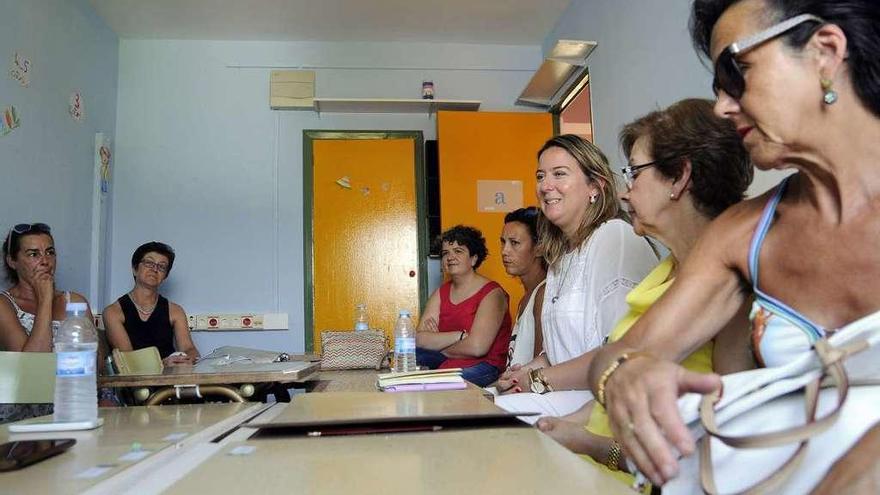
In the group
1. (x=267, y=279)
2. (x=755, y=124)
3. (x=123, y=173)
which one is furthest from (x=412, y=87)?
(x=755, y=124)

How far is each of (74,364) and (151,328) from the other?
301 cm

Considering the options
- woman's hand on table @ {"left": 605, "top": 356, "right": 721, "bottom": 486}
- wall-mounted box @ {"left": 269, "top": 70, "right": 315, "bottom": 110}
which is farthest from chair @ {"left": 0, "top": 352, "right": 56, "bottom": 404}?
wall-mounted box @ {"left": 269, "top": 70, "right": 315, "bottom": 110}

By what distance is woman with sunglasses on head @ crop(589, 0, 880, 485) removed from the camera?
2.63 feet

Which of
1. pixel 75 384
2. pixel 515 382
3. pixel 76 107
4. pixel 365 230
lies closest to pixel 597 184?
pixel 515 382

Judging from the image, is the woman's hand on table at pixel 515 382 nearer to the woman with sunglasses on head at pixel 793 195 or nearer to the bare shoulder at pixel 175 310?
the woman with sunglasses on head at pixel 793 195

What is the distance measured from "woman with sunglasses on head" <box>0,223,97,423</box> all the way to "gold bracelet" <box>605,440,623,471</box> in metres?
2.57

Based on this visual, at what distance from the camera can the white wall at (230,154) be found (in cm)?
450

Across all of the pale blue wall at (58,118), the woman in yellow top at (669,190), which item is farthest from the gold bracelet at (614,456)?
the pale blue wall at (58,118)

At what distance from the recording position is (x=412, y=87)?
4.77 metres

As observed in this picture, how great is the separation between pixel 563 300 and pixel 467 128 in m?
2.72

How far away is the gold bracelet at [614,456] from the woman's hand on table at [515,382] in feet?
2.10

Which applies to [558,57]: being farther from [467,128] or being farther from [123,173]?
[123,173]

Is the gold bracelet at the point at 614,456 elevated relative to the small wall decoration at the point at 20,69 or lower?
lower

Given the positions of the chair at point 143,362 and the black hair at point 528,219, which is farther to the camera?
the black hair at point 528,219
